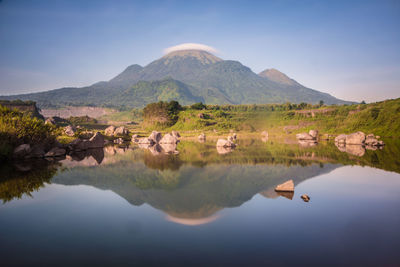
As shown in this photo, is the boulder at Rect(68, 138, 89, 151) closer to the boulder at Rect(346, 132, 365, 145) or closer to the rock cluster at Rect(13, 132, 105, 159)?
the rock cluster at Rect(13, 132, 105, 159)

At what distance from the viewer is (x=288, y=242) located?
8.55 metres

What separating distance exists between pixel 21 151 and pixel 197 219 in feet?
77.4

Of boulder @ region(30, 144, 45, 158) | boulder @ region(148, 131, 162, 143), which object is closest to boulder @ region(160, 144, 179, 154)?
boulder @ region(148, 131, 162, 143)

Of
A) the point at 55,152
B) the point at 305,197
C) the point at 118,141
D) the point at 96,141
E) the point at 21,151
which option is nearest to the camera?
the point at 305,197

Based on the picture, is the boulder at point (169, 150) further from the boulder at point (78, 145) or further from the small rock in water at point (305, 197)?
the small rock in water at point (305, 197)

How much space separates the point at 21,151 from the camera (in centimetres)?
2611

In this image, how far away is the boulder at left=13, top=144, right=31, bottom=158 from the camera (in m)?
25.8

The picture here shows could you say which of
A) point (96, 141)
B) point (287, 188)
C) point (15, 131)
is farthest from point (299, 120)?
point (15, 131)

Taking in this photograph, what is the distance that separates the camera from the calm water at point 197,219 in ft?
25.4

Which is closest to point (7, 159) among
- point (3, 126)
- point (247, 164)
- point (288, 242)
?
point (3, 126)

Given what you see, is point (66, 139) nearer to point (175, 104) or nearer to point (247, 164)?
point (247, 164)

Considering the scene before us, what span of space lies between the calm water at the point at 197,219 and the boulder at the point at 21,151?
18.6ft

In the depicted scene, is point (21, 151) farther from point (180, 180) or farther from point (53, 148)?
point (180, 180)

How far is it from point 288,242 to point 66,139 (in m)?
37.9
